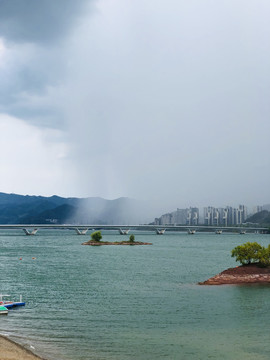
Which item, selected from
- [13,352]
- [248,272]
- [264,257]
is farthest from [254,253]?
[13,352]

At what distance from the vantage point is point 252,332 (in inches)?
1448

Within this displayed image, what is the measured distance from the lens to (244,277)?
202ft

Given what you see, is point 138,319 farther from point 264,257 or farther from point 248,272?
point 264,257

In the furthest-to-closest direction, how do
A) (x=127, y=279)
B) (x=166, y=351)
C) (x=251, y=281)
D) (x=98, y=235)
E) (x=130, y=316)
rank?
(x=98, y=235) → (x=127, y=279) → (x=251, y=281) → (x=130, y=316) → (x=166, y=351)

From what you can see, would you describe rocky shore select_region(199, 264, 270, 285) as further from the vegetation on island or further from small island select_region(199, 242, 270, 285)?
the vegetation on island

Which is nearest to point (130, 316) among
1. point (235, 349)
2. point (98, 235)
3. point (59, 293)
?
point (235, 349)

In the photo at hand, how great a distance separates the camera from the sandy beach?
2865 cm

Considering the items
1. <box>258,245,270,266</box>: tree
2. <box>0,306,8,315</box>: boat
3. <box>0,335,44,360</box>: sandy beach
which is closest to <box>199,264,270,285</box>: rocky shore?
<box>258,245,270,266</box>: tree

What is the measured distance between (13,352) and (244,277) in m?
39.9

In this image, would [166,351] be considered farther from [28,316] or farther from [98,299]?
[98,299]

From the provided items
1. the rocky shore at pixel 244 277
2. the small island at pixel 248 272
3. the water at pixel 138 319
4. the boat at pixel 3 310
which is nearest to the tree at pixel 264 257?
the small island at pixel 248 272

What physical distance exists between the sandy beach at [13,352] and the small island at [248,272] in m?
35.2

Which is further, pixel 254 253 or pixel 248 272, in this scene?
pixel 254 253

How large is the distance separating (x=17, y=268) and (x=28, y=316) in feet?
155
